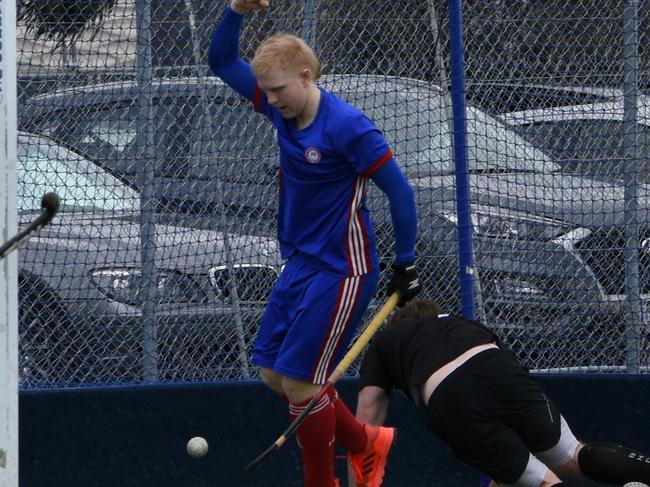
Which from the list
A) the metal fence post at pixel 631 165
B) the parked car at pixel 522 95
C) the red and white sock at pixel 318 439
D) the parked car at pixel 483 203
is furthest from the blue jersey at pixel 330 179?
the metal fence post at pixel 631 165

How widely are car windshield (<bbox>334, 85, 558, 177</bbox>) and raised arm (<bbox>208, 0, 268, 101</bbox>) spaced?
3.26 feet

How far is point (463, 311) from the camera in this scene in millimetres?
5934

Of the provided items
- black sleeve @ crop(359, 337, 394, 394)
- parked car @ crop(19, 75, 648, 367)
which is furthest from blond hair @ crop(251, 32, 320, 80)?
black sleeve @ crop(359, 337, 394, 394)

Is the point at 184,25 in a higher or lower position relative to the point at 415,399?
higher

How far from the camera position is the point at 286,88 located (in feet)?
15.3

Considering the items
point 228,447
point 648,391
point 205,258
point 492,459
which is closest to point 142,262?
point 205,258

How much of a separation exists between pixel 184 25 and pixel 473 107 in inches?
56.1

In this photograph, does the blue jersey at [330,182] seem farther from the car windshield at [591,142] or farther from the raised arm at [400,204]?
the car windshield at [591,142]

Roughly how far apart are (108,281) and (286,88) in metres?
1.57

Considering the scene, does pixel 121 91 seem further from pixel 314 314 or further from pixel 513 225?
pixel 513 225

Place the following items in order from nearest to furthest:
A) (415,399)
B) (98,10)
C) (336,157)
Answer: (336,157) → (415,399) → (98,10)

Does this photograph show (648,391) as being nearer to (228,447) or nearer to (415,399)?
(415,399)

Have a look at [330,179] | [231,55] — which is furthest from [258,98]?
[330,179]

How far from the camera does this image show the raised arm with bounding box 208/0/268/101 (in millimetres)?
4934
